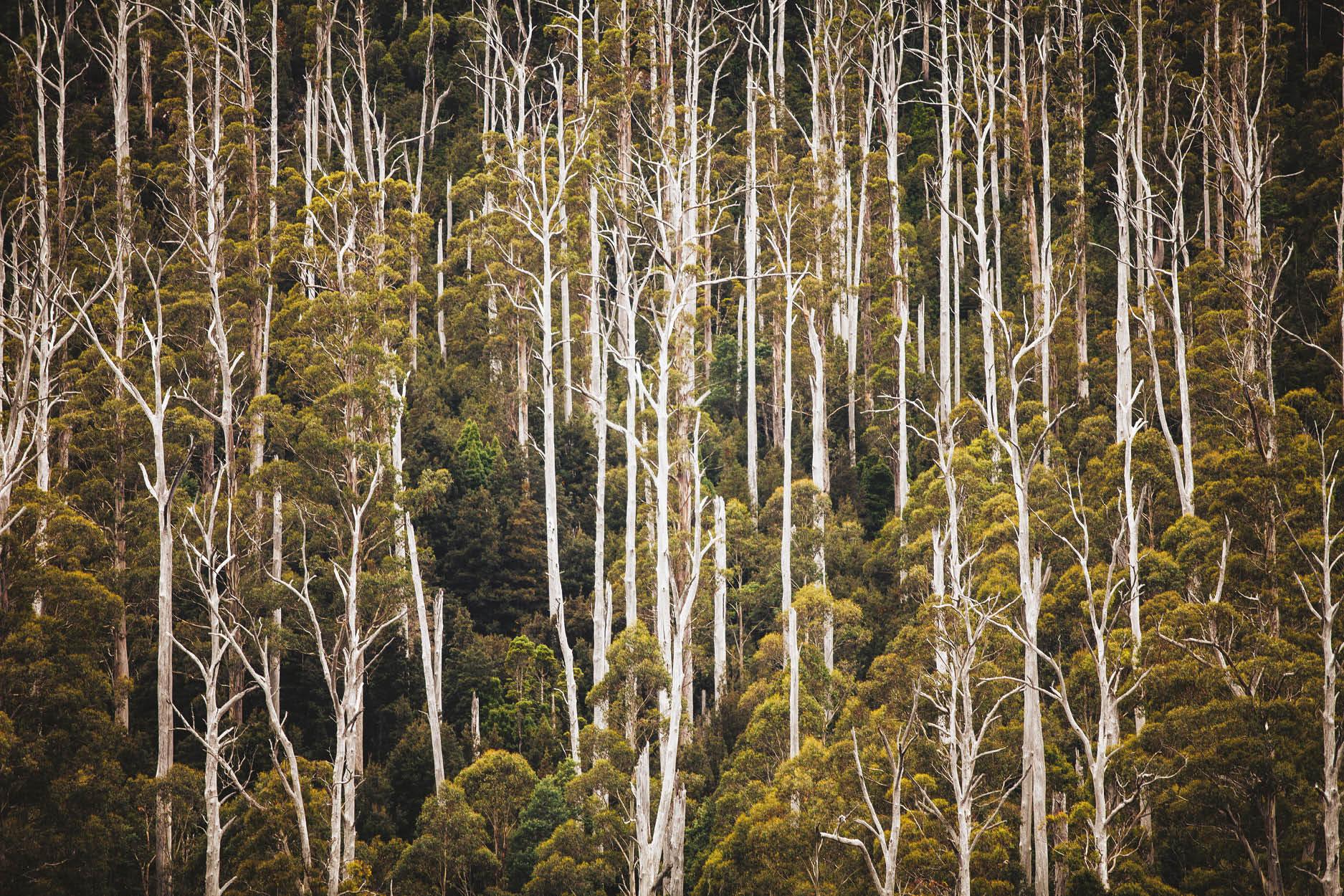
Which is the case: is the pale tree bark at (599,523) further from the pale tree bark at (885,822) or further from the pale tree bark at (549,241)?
the pale tree bark at (885,822)

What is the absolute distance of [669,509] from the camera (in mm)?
21906

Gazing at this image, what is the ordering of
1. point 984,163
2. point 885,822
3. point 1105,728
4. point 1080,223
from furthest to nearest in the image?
1. point 984,163
2. point 1080,223
3. point 885,822
4. point 1105,728

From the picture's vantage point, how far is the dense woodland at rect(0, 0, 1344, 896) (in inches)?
688

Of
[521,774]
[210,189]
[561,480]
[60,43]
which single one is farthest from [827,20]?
[521,774]

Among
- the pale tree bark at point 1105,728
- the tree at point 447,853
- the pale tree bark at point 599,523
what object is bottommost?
the tree at point 447,853

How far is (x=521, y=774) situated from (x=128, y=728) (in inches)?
320

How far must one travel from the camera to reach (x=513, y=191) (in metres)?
24.0

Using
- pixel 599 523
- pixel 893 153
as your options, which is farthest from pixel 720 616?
pixel 893 153

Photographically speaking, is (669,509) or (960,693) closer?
(960,693)

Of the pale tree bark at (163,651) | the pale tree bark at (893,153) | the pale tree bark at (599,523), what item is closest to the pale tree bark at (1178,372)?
the pale tree bark at (893,153)

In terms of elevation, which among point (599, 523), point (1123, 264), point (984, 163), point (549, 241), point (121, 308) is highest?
point (984, 163)

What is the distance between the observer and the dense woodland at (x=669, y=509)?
1748 cm

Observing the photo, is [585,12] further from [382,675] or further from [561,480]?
[382,675]

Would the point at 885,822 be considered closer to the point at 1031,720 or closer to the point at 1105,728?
the point at 1031,720
